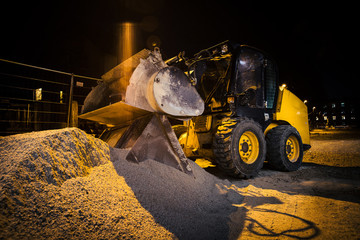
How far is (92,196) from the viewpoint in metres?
1.64

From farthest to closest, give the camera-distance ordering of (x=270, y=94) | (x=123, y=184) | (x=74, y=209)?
(x=270, y=94)
(x=123, y=184)
(x=74, y=209)

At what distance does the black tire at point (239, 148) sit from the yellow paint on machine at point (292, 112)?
136 cm

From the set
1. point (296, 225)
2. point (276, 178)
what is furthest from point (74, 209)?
point (276, 178)

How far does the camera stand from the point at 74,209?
1435 millimetres

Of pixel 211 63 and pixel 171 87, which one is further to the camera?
pixel 211 63

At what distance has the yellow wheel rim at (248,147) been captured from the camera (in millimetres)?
3985

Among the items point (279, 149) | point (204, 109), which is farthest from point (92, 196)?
point (279, 149)

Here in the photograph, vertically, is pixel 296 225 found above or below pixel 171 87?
below

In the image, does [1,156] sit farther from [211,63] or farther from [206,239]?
[211,63]

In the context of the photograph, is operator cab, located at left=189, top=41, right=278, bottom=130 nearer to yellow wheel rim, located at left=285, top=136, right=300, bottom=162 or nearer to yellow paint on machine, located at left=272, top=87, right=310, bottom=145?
yellow paint on machine, located at left=272, top=87, right=310, bottom=145

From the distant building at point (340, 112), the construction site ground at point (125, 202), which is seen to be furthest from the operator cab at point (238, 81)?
the distant building at point (340, 112)

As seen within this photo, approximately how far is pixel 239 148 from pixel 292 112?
2.70 m

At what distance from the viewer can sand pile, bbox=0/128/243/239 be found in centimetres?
127

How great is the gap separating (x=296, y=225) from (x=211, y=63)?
11.6ft
